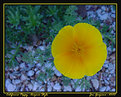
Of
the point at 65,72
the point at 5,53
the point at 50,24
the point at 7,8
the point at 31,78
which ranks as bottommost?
the point at 31,78

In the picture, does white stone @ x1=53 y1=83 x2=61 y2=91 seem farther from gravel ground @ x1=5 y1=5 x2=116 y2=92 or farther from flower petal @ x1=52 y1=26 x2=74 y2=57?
flower petal @ x1=52 y1=26 x2=74 y2=57

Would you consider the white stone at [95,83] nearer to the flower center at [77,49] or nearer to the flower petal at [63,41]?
the flower center at [77,49]

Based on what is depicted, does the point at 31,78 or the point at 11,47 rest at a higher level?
→ the point at 11,47

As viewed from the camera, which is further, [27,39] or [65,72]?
[27,39]

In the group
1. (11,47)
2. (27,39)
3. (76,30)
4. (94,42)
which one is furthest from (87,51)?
(11,47)

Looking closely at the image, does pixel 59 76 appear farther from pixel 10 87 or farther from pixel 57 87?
pixel 10 87

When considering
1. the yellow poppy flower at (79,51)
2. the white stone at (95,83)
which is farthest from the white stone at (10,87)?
the white stone at (95,83)

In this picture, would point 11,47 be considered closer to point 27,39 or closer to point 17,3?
point 27,39

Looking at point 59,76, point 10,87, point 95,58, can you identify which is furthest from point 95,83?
point 10,87
